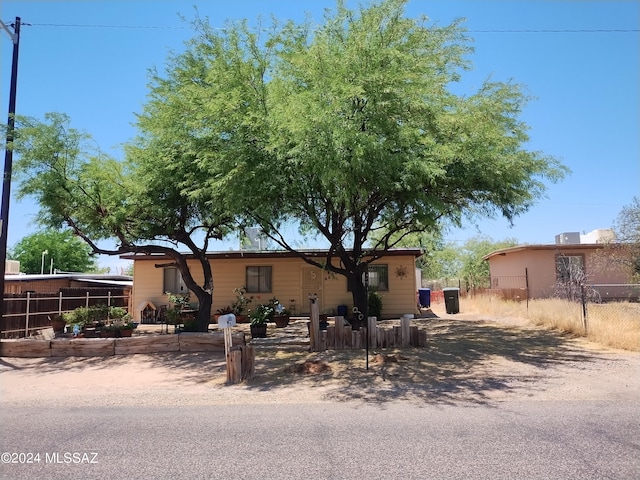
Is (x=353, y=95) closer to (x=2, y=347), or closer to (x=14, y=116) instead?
(x=14, y=116)

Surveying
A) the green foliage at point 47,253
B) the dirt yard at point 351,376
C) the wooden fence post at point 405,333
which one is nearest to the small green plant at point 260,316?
the dirt yard at point 351,376

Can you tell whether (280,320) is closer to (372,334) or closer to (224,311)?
(224,311)

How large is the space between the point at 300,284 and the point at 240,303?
2704mm

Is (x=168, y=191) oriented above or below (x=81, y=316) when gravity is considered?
above

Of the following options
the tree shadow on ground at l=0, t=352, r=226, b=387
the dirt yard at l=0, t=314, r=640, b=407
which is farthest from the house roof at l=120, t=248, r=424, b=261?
the tree shadow on ground at l=0, t=352, r=226, b=387

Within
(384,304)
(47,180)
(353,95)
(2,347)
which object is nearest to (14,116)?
(47,180)

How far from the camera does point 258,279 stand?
835 inches

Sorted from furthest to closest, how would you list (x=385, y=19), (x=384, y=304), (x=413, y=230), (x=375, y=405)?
(x=384, y=304)
(x=413, y=230)
(x=385, y=19)
(x=375, y=405)

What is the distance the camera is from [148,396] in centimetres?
827

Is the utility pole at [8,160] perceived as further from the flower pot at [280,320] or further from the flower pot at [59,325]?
the flower pot at [280,320]

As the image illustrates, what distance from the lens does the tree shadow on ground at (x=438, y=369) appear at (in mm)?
8047

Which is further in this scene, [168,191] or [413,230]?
[413,230]

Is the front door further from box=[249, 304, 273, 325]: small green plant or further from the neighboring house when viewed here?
box=[249, 304, 273, 325]: small green plant

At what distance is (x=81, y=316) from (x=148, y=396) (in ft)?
28.0
